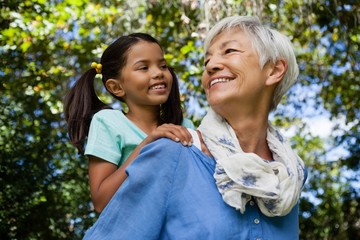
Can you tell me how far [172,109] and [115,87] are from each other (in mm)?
317

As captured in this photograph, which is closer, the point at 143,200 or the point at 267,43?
the point at 143,200

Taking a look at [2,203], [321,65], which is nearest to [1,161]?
[2,203]

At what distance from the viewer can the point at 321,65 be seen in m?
7.64

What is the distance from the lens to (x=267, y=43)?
1.89m

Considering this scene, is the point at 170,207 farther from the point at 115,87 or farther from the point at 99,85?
the point at 99,85

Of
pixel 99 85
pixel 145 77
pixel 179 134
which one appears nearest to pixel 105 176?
pixel 145 77

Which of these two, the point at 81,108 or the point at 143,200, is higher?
the point at 143,200

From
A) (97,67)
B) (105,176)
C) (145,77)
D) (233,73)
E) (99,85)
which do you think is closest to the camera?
(233,73)

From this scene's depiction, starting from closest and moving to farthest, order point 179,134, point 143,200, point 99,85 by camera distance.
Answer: point 143,200 < point 179,134 < point 99,85

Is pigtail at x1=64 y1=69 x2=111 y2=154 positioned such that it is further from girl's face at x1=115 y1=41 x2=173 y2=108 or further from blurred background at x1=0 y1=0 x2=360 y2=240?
blurred background at x1=0 y1=0 x2=360 y2=240

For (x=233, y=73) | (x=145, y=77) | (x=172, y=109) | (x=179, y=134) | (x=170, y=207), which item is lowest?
(x=172, y=109)

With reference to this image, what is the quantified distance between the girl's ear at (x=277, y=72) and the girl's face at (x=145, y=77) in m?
0.92

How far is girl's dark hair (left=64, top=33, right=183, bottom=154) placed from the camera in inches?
114

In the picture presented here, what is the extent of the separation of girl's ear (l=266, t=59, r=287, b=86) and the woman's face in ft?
0.09
